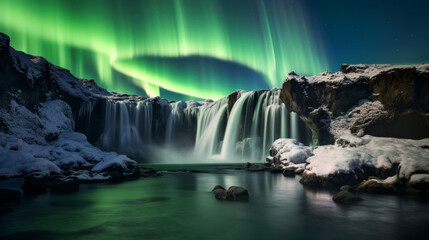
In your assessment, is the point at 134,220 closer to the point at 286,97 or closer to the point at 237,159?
the point at 286,97

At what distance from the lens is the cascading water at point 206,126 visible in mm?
38397

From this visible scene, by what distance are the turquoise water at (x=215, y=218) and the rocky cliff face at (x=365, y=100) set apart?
12.0 meters

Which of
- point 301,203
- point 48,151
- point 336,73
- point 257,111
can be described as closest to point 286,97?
point 336,73

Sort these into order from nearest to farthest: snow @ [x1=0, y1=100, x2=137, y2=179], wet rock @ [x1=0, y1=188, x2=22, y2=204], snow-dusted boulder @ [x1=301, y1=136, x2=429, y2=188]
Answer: wet rock @ [x1=0, y1=188, x2=22, y2=204]
snow-dusted boulder @ [x1=301, y1=136, x2=429, y2=188]
snow @ [x1=0, y1=100, x2=137, y2=179]

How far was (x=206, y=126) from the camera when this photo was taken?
49.2 meters

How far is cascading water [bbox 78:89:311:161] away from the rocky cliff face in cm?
862

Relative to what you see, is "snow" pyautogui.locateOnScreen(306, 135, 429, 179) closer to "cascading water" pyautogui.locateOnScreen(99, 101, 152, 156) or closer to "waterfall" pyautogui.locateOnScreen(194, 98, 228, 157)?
"waterfall" pyautogui.locateOnScreen(194, 98, 228, 157)

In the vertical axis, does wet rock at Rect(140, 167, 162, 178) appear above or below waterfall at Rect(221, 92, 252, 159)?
below

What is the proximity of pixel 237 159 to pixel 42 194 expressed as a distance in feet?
107

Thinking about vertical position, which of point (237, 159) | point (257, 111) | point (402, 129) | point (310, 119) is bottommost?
point (237, 159)

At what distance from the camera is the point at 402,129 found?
19.0 meters

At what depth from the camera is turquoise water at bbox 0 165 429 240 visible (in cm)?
562

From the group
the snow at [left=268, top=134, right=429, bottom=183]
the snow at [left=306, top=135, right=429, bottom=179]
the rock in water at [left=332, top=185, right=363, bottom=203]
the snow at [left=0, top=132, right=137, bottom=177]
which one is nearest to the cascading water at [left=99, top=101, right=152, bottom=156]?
the snow at [left=0, top=132, right=137, bottom=177]

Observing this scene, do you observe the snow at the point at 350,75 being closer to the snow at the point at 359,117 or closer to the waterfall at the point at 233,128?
the snow at the point at 359,117
